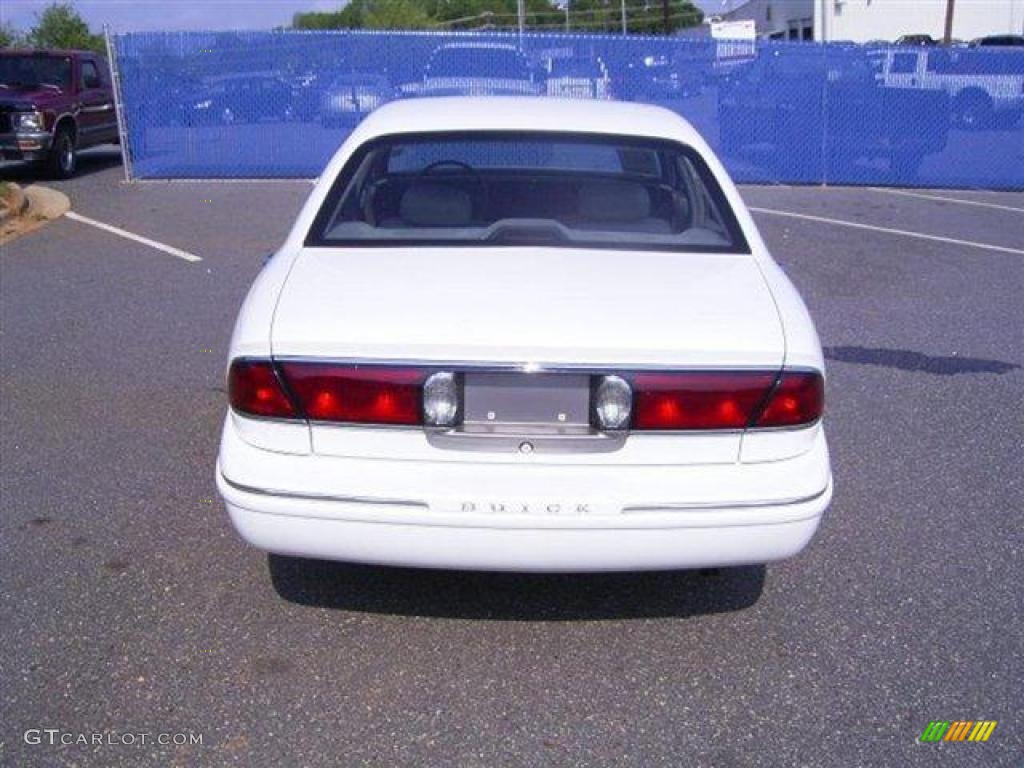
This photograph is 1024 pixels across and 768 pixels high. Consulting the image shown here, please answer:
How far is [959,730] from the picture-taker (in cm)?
313

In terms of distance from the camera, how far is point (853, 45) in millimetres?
15141

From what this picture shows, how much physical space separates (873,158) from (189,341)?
11074mm

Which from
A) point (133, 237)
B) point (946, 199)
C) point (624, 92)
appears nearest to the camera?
point (133, 237)

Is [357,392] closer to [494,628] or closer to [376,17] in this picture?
[494,628]

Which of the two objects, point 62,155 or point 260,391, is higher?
point 260,391

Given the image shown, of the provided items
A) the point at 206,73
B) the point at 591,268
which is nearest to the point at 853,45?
the point at 206,73

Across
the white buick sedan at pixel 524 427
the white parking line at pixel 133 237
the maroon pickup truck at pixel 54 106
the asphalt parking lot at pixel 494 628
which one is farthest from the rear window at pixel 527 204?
the maroon pickup truck at pixel 54 106

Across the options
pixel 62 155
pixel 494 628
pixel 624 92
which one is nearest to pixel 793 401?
pixel 494 628

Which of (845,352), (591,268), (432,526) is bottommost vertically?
(845,352)

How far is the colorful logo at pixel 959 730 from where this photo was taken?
10.2ft

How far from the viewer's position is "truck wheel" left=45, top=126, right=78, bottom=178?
51.1ft

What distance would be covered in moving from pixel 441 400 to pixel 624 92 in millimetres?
13406

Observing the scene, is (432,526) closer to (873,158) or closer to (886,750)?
(886,750)

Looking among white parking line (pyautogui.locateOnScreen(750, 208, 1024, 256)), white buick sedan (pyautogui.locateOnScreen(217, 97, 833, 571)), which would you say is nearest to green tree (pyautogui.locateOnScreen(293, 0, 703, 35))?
white parking line (pyautogui.locateOnScreen(750, 208, 1024, 256))
